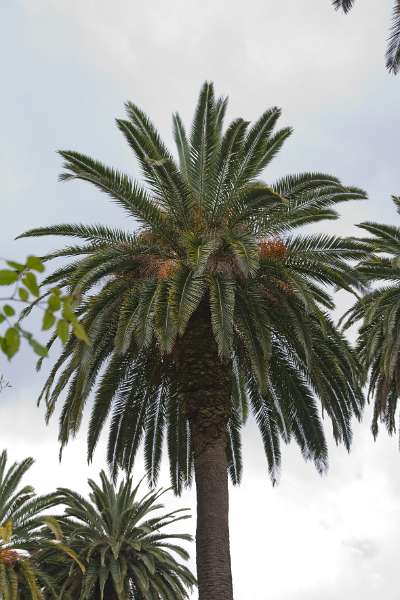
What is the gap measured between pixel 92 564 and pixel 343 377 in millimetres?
13872

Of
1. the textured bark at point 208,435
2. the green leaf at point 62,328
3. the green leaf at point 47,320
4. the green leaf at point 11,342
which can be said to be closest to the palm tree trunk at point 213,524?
the textured bark at point 208,435

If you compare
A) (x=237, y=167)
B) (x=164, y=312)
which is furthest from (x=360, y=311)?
(x=164, y=312)

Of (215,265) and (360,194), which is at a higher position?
(360,194)

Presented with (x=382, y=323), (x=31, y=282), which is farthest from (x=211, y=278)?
(x=31, y=282)

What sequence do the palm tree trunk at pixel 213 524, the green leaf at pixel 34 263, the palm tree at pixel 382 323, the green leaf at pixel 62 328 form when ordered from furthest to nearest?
the palm tree at pixel 382 323, the palm tree trunk at pixel 213 524, the green leaf at pixel 62 328, the green leaf at pixel 34 263

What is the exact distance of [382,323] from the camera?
979 inches

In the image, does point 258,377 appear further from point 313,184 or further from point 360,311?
point 360,311

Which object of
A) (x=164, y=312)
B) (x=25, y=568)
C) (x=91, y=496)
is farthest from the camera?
(x=91, y=496)

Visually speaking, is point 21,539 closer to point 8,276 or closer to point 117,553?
point 117,553

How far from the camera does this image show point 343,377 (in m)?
19.4

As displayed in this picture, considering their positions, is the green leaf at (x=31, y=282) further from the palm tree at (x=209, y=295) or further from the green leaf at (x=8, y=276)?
the palm tree at (x=209, y=295)

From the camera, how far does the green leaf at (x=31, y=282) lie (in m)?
3.72

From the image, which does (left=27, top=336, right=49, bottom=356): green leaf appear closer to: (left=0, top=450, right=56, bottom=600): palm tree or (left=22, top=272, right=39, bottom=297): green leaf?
(left=22, top=272, right=39, bottom=297): green leaf

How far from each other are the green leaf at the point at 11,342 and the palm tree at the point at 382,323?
66.3 ft
